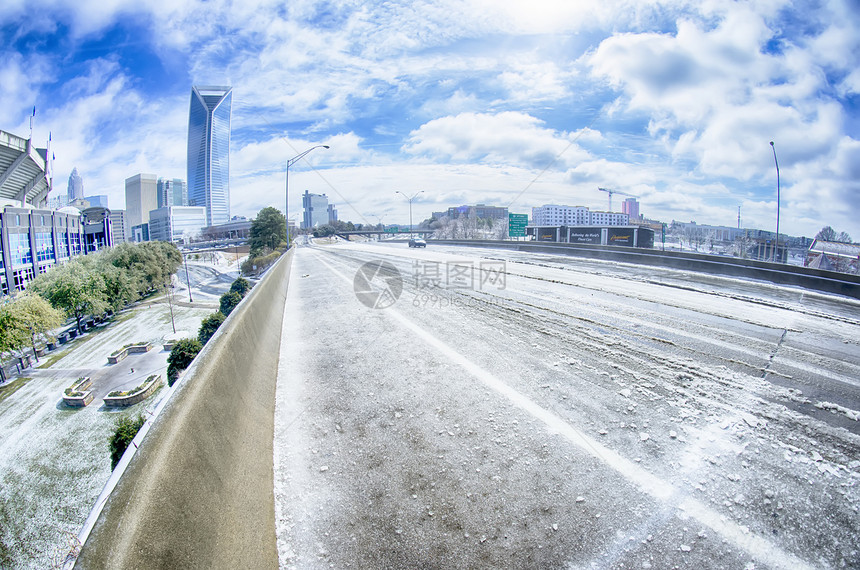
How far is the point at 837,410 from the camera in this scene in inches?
161

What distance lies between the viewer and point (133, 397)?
94.3ft

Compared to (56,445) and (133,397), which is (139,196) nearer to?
(133,397)

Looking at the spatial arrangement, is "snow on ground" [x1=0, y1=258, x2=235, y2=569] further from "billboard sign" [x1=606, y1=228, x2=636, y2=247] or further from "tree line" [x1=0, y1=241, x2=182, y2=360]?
"billboard sign" [x1=606, y1=228, x2=636, y2=247]

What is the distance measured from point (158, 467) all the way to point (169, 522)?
1.03 feet

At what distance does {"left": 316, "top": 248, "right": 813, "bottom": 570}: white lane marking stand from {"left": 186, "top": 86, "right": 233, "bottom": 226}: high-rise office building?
4337 inches

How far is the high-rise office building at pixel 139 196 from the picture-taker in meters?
170

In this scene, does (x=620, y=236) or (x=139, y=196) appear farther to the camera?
(x=139, y=196)

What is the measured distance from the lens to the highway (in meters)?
2.43

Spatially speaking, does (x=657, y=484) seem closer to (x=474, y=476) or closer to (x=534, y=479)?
(x=534, y=479)

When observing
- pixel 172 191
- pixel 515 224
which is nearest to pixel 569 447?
pixel 515 224

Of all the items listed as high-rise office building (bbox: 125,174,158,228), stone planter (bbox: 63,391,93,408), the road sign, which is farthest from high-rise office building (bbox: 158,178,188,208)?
stone planter (bbox: 63,391,93,408)

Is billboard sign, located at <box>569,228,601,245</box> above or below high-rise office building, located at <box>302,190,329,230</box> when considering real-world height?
below

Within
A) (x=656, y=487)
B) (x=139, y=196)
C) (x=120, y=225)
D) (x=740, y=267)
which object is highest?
(x=139, y=196)

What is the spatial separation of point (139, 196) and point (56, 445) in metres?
192
